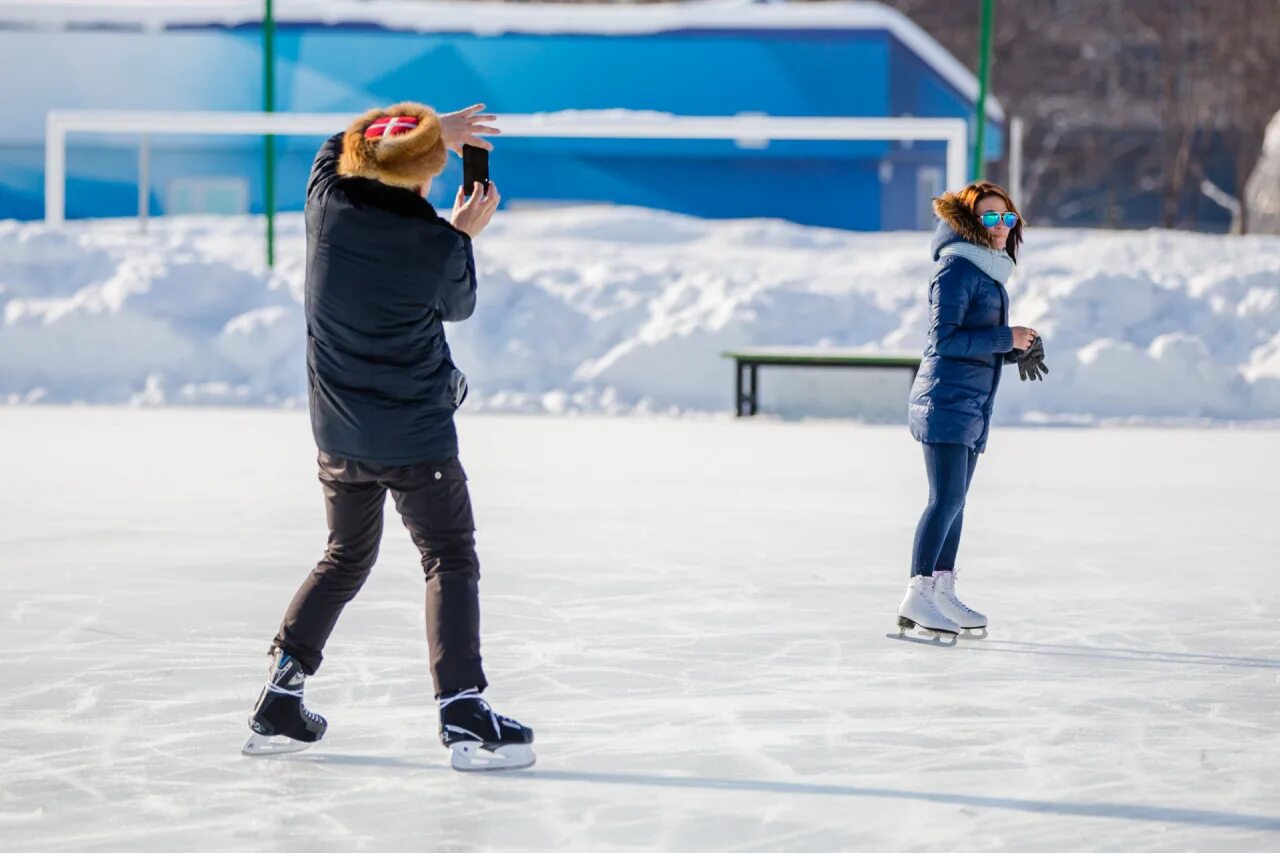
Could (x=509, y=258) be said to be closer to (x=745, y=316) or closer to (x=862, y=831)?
(x=745, y=316)

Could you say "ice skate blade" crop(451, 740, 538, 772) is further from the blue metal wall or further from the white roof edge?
the white roof edge

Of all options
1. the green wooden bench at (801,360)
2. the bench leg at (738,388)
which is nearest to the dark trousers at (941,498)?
the green wooden bench at (801,360)

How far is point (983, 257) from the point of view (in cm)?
621

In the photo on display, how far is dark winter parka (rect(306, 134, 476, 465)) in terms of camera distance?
4.39 meters

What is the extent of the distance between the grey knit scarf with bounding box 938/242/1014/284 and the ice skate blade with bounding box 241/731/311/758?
2.64m

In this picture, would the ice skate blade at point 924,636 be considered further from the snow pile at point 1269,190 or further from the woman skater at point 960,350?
the snow pile at point 1269,190

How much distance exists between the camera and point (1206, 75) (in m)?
43.3

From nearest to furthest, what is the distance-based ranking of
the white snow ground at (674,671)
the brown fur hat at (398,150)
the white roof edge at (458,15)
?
the white snow ground at (674,671)
the brown fur hat at (398,150)
the white roof edge at (458,15)

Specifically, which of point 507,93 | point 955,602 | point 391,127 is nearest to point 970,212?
point 955,602

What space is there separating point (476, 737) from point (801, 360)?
11.7 meters

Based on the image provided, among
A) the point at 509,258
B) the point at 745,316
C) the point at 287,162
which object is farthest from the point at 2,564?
the point at 287,162

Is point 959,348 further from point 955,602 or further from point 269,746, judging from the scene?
point 269,746

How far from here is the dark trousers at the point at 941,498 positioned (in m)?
6.33

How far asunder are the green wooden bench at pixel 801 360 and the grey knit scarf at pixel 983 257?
30.6 feet
